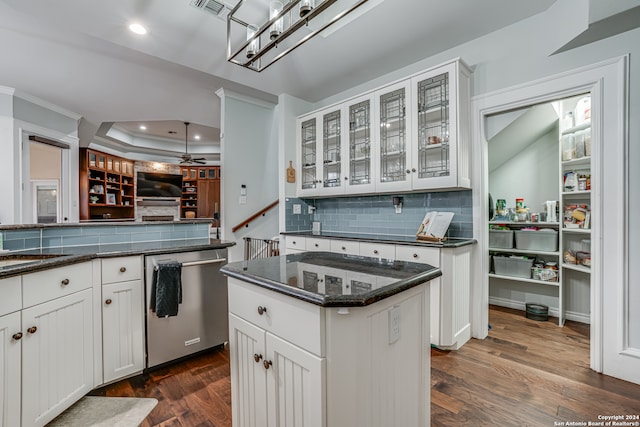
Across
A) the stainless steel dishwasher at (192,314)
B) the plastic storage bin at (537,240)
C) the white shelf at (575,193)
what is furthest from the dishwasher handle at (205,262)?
the white shelf at (575,193)

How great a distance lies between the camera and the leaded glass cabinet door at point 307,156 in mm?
3730

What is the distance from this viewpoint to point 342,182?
3348mm

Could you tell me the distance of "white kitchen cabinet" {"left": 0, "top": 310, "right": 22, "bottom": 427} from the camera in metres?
1.36

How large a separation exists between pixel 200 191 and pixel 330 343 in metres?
8.33

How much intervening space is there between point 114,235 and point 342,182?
2.22m

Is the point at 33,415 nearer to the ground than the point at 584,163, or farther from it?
nearer to the ground

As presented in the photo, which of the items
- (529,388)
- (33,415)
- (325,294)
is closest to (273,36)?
(325,294)

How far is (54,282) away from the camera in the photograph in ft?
5.27

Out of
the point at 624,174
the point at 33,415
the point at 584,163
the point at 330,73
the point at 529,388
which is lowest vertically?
the point at 529,388

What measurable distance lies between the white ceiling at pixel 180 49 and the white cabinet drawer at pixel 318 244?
1.83 meters

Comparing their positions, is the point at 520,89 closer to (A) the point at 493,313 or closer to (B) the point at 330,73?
(B) the point at 330,73

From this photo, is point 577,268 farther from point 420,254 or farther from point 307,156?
point 307,156

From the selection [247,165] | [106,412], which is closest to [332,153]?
[247,165]

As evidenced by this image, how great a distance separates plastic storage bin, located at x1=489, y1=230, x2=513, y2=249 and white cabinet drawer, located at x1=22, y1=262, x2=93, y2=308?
3.87 metres
